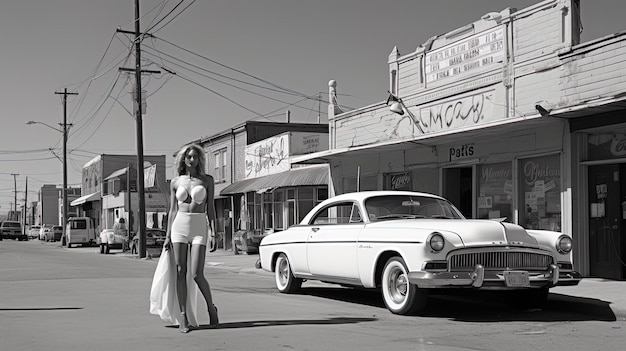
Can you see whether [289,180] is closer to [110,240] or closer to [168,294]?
[110,240]

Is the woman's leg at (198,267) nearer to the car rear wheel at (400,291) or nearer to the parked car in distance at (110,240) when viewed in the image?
the car rear wheel at (400,291)

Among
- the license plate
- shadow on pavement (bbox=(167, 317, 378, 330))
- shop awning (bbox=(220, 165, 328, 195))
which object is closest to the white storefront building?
the license plate

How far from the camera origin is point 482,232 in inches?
351

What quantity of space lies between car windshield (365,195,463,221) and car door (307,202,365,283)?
0.74 ft

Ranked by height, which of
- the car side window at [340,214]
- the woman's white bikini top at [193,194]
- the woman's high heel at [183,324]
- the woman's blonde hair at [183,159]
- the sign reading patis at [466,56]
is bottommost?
the woman's high heel at [183,324]

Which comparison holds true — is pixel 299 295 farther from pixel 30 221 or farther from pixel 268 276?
pixel 30 221

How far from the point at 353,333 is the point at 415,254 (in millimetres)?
1492

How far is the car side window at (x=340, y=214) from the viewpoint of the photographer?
34.7ft

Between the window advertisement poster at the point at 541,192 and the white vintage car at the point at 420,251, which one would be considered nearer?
the white vintage car at the point at 420,251

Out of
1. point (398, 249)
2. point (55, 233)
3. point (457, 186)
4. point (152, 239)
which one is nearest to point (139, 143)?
point (152, 239)

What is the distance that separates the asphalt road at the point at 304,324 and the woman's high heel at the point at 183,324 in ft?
0.31

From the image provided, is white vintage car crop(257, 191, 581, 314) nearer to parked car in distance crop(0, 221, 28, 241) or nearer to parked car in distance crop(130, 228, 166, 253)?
parked car in distance crop(130, 228, 166, 253)

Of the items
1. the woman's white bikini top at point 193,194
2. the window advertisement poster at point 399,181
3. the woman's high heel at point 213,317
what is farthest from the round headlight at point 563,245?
the window advertisement poster at point 399,181

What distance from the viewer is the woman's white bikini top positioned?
780 centimetres
